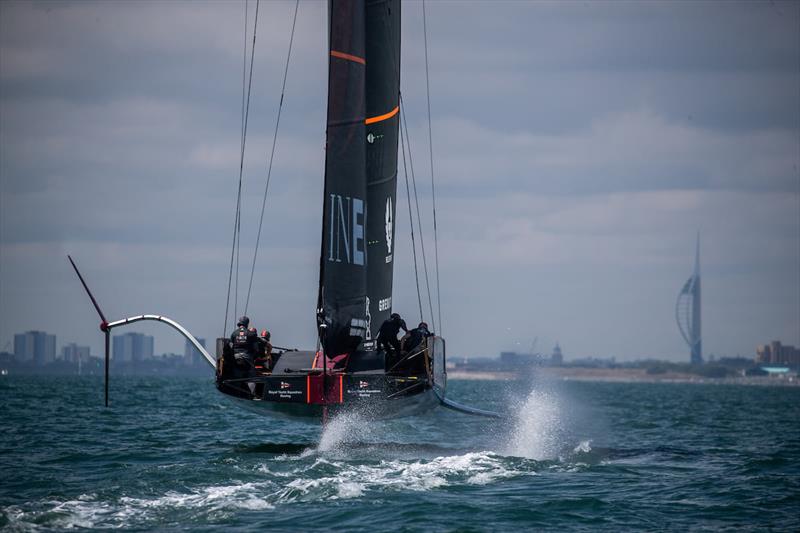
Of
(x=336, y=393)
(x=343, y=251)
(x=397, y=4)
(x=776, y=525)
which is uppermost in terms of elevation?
(x=397, y=4)

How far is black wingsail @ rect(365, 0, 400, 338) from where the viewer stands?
22938 millimetres

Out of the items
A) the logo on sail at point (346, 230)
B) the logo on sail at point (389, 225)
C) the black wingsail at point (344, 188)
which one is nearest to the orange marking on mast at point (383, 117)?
the black wingsail at point (344, 188)

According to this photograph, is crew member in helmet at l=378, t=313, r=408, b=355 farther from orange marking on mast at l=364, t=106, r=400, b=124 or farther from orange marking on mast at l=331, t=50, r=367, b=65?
orange marking on mast at l=331, t=50, r=367, b=65

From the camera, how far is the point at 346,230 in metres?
21.3


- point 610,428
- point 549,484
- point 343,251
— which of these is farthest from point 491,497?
point 610,428

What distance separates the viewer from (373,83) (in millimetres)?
23000

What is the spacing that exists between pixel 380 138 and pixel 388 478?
26.7 feet

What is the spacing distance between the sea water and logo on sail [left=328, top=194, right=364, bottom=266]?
3216 mm

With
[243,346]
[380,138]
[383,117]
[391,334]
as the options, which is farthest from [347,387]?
[383,117]

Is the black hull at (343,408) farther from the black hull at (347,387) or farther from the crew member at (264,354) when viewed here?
the crew member at (264,354)

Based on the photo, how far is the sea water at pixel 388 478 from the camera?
47.7 feet

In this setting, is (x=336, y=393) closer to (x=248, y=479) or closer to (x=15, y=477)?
(x=248, y=479)

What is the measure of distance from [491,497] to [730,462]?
8547 millimetres

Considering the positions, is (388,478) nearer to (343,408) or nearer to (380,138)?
(343,408)
